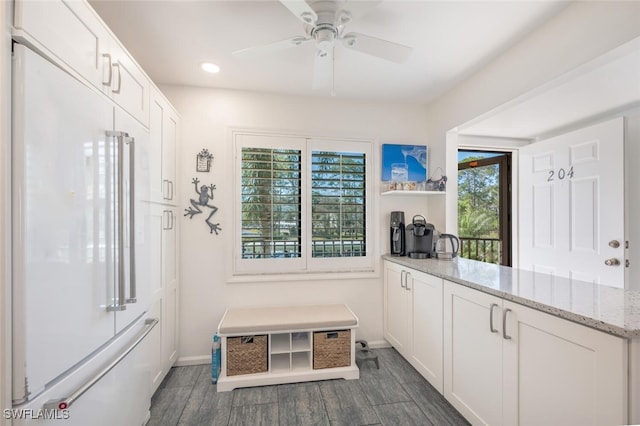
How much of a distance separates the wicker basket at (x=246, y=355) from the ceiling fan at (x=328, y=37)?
6.52 ft

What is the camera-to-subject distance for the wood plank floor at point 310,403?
1.84 m

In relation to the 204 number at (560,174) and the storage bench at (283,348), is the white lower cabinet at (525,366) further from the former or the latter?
the 204 number at (560,174)

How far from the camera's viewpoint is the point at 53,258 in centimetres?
98

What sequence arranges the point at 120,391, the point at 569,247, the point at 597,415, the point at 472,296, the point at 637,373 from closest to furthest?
the point at 637,373 → the point at 597,415 → the point at 120,391 → the point at 472,296 → the point at 569,247

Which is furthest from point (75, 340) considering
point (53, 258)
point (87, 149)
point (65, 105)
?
point (65, 105)

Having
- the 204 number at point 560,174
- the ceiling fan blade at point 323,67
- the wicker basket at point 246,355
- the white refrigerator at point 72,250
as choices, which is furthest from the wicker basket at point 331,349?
the 204 number at point 560,174

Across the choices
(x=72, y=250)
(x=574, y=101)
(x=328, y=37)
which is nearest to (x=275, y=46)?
(x=328, y=37)

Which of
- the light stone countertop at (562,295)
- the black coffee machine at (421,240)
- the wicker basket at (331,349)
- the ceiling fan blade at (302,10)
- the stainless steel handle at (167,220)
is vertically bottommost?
the wicker basket at (331,349)

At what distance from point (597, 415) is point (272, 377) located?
1.88m

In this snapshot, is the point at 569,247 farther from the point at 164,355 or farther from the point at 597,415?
the point at 164,355

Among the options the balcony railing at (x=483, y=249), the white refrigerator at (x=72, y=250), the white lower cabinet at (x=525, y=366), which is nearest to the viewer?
the white refrigerator at (x=72, y=250)

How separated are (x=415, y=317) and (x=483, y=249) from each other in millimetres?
1929

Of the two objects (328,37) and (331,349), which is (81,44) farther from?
(331,349)

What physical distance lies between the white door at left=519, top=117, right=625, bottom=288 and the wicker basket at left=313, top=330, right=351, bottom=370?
2.03 metres
